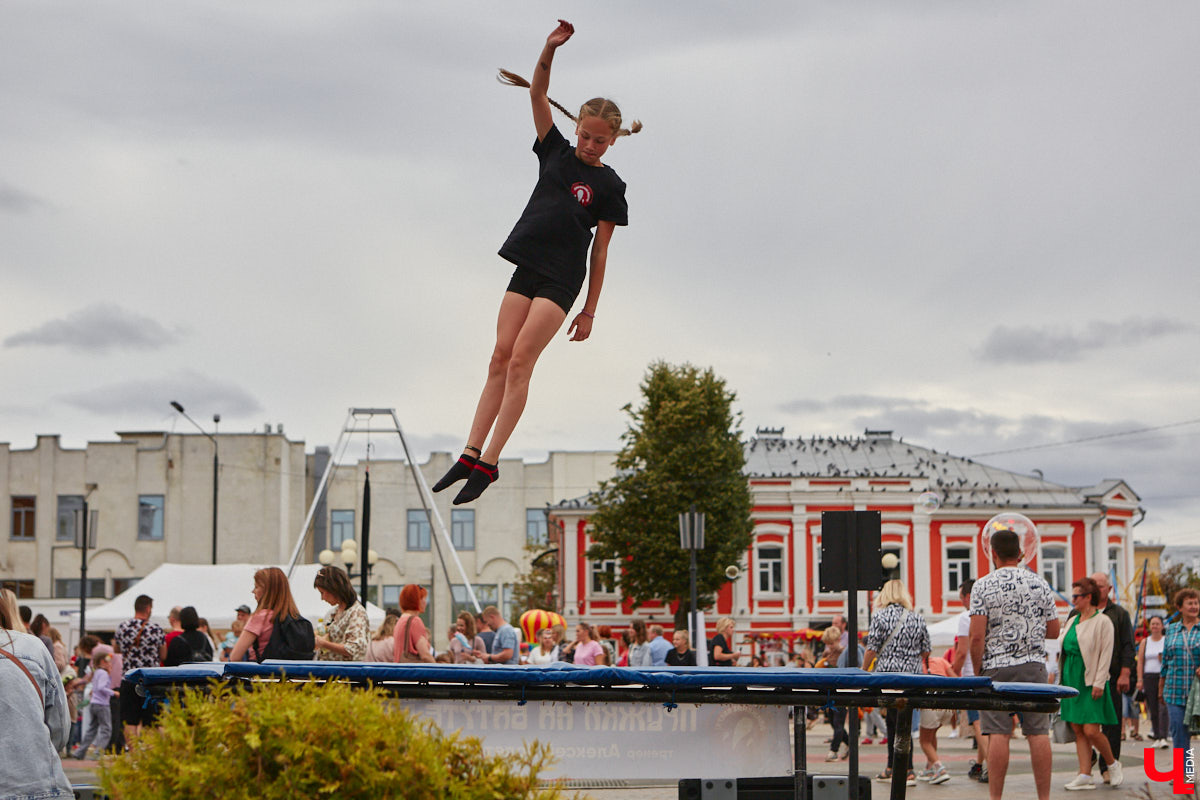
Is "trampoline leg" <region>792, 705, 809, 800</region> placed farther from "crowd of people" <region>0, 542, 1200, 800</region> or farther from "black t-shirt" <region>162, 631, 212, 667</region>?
"black t-shirt" <region>162, 631, 212, 667</region>

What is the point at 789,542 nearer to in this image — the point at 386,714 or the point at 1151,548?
the point at 386,714

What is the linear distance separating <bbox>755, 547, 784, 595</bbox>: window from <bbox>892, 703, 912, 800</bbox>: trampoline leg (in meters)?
52.9

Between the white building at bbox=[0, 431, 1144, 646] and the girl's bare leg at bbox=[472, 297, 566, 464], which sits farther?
the white building at bbox=[0, 431, 1144, 646]

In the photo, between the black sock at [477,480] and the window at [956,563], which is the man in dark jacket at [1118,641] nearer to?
the black sock at [477,480]

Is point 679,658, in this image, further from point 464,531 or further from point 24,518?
point 24,518

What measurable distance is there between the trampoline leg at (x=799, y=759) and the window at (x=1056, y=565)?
56.1 meters

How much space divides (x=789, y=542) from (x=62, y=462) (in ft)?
120

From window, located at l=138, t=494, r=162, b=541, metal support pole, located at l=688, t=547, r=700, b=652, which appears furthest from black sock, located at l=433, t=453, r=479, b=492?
window, located at l=138, t=494, r=162, b=541

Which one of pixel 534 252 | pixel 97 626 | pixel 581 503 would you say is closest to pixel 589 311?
pixel 534 252

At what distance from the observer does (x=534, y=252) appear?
22.5 feet

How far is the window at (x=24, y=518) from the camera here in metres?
68.1

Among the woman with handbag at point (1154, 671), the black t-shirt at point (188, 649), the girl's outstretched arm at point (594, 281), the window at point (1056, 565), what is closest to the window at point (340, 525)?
the window at point (1056, 565)

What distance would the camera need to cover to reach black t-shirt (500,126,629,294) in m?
6.87

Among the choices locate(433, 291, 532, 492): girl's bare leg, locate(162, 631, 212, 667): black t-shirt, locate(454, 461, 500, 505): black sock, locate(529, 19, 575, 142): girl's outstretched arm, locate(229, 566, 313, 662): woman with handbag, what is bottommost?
locate(162, 631, 212, 667): black t-shirt
